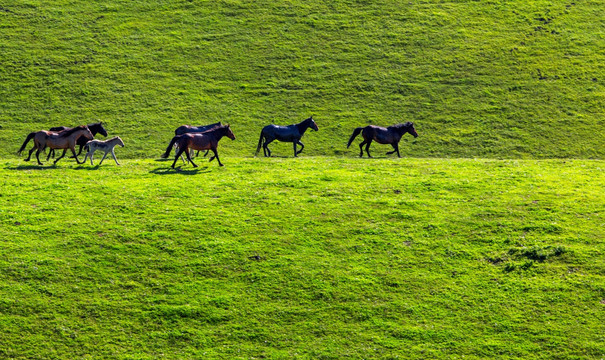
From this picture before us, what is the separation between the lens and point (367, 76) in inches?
2498

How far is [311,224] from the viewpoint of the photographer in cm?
2980

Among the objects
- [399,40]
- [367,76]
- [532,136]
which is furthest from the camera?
[399,40]

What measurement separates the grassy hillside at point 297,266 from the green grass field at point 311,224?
9 cm

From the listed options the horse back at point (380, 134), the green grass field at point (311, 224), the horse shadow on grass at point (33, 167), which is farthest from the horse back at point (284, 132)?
the horse shadow on grass at point (33, 167)

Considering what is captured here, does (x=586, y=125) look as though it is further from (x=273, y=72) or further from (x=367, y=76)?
(x=273, y=72)

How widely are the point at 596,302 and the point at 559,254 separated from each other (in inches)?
125

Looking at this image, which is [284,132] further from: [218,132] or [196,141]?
[196,141]

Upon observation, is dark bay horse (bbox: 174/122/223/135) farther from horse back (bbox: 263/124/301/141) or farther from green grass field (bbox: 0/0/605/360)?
horse back (bbox: 263/124/301/141)

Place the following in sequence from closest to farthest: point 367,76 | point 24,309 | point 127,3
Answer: point 24,309 → point 367,76 → point 127,3

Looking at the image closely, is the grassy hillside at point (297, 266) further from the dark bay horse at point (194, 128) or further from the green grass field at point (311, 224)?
the dark bay horse at point (194, 128)

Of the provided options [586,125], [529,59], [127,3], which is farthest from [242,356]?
[127,3]

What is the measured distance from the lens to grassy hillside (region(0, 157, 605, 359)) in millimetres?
22891

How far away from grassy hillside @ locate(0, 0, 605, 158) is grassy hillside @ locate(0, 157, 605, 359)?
1735cm

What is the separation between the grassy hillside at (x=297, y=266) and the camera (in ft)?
75.1
